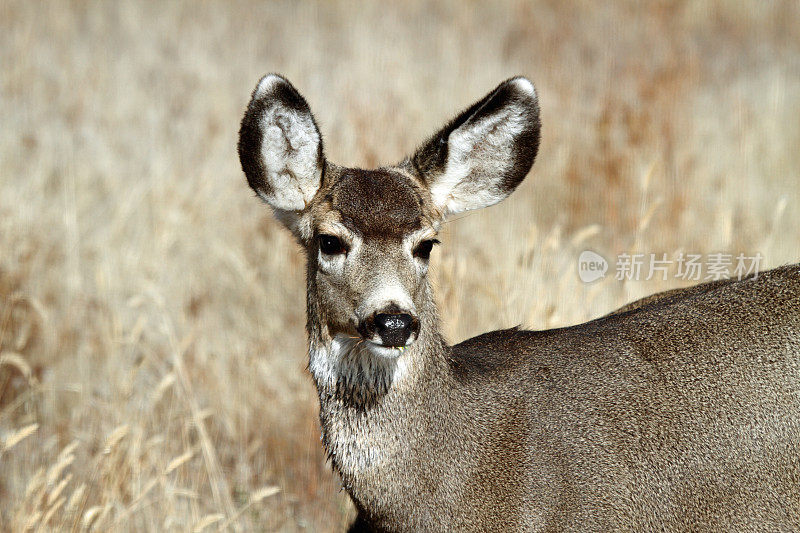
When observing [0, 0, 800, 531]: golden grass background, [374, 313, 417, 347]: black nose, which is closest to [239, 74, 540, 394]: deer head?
[374, 313, 417, 347]: black nose

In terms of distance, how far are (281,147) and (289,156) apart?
41 millimetres

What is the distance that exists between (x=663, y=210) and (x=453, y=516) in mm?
5398

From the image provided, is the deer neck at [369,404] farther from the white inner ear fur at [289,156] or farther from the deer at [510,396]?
the white inner ear fur at [289,156]

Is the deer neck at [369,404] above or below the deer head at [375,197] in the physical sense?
below

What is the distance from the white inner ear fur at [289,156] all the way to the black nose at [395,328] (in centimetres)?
76

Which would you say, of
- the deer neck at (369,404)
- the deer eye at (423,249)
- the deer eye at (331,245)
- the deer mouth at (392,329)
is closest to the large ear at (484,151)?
the deer eye at (423,249)

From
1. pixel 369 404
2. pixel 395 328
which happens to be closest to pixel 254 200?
pixel 369 404

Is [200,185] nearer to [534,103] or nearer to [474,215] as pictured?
[474,215]

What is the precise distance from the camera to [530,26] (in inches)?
504

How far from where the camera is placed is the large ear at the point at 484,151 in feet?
12.0

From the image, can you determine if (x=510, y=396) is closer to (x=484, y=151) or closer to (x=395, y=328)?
(x=395, y=328)

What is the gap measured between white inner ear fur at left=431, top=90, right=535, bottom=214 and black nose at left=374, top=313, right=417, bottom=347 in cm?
81

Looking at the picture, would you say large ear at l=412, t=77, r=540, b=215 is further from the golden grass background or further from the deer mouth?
the golden grass background

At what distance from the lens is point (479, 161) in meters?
3.81
